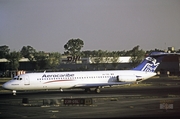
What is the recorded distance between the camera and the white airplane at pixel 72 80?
133 feet

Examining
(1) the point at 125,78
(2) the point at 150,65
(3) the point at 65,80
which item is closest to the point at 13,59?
(3) the point at 65,80

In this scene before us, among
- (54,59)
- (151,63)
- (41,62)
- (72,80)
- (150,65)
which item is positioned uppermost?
(54,59)

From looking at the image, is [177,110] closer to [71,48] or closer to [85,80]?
[85,80]

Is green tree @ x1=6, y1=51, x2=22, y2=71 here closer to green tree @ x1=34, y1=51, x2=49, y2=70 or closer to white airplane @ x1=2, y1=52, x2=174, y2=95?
green tree @ x1=34, y1=51, x2=49, y2=70

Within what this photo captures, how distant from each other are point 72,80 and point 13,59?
5939 cm

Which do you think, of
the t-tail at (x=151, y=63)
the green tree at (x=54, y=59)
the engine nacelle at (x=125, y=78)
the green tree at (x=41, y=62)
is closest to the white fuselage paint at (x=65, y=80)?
the engine nacelle at (x=125, y=78)

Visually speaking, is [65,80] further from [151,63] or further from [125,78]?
[151,63]

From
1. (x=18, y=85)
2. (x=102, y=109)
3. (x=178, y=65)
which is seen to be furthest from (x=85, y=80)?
(x=178, y=65)

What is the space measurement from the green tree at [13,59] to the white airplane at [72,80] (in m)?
55.9

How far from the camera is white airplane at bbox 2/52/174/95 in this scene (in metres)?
40.7

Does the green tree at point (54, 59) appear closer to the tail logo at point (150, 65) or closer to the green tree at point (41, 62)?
the green tree at point (41, 62)

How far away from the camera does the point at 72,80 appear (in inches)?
1654

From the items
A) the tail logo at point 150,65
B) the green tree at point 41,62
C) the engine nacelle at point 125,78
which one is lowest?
the engine nacelle at point 125,78

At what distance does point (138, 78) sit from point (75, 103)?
15.8 meters
